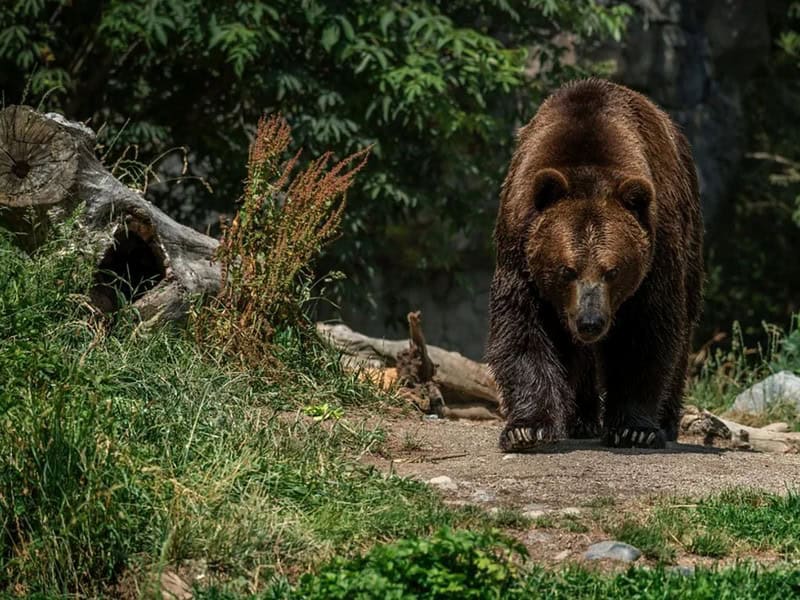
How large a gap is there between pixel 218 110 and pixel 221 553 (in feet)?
27.4

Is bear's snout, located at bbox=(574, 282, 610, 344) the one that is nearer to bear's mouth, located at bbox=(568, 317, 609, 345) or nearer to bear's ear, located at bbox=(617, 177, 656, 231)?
bear's mouth, located at bbox=(568, 317, 609, 345)

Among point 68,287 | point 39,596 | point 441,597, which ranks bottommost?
point 39,596

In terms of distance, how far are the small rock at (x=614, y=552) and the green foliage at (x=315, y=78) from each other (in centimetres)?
632

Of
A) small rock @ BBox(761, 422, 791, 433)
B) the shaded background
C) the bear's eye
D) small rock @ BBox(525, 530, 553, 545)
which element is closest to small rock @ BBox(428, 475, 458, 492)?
small rock @ BBox(525, 530, 553, 545)

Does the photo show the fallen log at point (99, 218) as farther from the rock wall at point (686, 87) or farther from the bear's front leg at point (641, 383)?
the rock wall at point (686, 87)

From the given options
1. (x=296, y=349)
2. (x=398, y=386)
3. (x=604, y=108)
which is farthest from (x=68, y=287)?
(x=604, y=108)

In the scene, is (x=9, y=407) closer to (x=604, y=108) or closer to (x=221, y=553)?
(x=221, y=553)

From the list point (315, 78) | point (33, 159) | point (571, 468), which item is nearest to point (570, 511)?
point (571, 468)

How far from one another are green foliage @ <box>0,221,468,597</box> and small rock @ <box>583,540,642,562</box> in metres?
0.55

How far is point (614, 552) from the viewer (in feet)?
17.2

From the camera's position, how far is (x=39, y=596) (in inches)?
189

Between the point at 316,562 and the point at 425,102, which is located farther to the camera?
the point at 425,102

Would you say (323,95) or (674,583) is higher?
(323,95)

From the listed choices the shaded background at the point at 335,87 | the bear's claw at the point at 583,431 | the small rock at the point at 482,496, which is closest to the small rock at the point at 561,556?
the small rock at the point at 482,496
